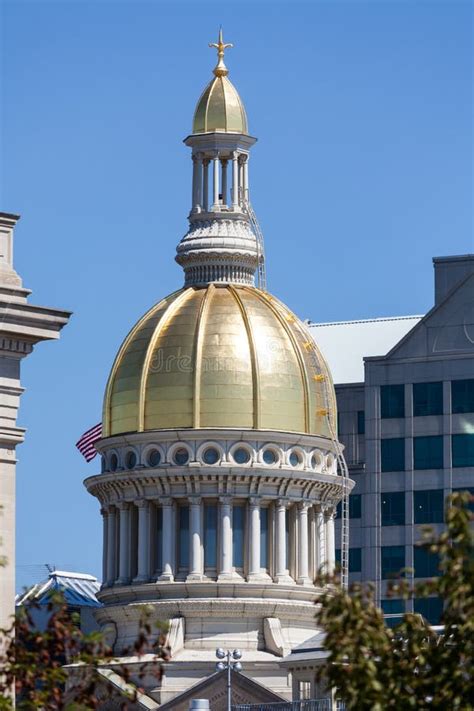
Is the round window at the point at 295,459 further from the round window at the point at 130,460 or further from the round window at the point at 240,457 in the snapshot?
the round window at the point at 130,460

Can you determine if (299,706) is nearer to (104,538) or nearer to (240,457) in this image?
(240,457)

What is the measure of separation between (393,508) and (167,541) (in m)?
19.2

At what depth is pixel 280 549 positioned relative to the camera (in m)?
Result: 133

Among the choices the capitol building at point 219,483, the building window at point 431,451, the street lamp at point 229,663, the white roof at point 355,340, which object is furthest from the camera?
the white roof at point 355,340

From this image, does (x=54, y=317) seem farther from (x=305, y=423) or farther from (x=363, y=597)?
(x=305, y=423)

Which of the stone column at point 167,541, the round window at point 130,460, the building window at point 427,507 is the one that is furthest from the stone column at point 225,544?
the building window at point 427,507

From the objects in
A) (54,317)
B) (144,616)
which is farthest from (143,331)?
(144,616)

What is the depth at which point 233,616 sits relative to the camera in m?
133

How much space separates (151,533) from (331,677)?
3198 inches

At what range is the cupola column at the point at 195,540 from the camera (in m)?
133

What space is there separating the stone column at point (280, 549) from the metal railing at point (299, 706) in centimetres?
824

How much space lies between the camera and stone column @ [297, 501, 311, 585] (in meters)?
133

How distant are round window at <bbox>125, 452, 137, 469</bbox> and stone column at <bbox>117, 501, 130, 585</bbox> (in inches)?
66.3

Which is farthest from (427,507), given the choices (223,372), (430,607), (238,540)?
(223,372)
